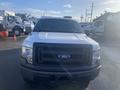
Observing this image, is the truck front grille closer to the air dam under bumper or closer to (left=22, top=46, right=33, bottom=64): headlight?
(left=22, top=46, right=33, bottom=64): headlight

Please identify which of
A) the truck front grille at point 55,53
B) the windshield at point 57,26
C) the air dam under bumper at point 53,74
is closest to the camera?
the air dam under bumper at point 53,74

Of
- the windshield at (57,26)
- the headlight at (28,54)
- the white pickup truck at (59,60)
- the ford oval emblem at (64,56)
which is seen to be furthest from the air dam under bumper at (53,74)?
the windshield at (57,26)

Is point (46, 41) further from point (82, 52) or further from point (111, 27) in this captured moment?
point (111, 27)

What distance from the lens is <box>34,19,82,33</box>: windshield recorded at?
7.28m

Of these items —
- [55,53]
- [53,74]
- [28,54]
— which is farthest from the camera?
[28,54]

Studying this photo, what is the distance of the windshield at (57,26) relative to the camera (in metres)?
7.28

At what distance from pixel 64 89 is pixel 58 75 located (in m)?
1.07

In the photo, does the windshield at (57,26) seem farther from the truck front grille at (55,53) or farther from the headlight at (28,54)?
the truck front grille at (55,53)

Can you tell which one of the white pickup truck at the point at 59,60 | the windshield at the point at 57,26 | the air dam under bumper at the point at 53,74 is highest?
the windshield at the point at 57,26

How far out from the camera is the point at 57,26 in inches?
296

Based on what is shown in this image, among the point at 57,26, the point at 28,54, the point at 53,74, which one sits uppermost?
the point at 57,26

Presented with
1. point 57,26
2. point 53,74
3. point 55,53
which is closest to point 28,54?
point 55,53

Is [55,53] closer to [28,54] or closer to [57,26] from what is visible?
[28,54]

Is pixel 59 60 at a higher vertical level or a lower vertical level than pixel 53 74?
higher
